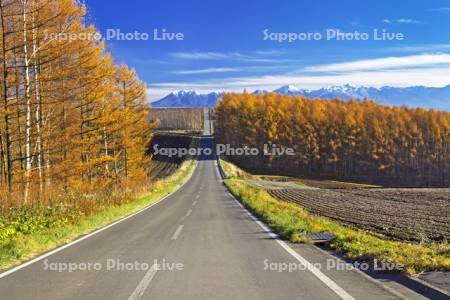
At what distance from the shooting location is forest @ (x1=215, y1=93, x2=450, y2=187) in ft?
305

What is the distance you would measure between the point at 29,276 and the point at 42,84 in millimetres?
14223

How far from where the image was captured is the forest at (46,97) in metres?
17.0

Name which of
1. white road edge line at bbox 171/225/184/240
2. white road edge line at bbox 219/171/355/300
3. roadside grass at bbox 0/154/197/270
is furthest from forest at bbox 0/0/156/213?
white road edge line at bbox 219/171/355/300

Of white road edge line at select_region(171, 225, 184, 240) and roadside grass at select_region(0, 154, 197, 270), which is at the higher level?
roadside grass at select_region(0, 154, 197, 270)

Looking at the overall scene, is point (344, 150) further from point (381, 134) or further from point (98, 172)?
point (98, 172)

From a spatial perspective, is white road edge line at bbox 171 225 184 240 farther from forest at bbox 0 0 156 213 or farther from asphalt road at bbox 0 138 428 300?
forest at bbox 0 0 156 213

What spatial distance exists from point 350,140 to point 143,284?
92757mm

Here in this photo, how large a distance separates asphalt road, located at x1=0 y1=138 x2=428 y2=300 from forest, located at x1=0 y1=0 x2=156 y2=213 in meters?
5.10

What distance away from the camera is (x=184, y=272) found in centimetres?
807

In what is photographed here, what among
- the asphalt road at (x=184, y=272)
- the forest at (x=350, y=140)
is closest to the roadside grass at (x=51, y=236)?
the asphalt road at (x=184, y=272)

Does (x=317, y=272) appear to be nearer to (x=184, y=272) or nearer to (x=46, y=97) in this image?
(x=184, y=272)

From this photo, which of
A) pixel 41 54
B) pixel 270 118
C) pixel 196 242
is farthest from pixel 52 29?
pixel 270 118

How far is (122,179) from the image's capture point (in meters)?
30.8

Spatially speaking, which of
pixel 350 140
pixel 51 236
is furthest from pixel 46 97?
pixel 350 140
